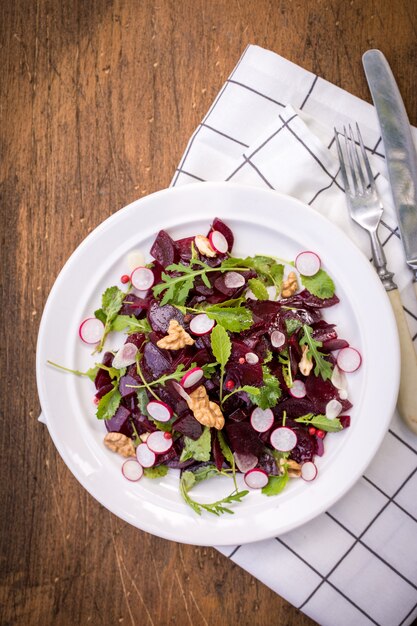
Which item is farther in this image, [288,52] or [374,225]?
[288,52]

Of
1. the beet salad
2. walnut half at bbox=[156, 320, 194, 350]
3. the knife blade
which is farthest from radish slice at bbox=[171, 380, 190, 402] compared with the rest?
the knife blade

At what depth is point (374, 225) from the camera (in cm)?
169

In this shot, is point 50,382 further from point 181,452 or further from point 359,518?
point 359,518

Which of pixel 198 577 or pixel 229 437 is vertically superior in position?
pixel 229 437

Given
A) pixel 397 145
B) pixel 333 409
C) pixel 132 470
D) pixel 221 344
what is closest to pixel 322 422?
pixel 333 409

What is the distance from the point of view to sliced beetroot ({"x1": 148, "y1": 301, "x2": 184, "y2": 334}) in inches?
64.0

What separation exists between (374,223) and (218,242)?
49 centimetres

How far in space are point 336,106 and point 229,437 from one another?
3.67 ft

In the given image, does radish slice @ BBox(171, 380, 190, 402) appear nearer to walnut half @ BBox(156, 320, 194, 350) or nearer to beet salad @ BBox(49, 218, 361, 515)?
beet salad @ BBox(49, 218, 361, 515)

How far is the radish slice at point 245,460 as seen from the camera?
1633 mm

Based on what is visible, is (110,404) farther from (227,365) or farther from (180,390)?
(227,365)

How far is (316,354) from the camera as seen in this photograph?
1.59 meters

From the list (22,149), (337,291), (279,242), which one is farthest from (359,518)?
(22,149)

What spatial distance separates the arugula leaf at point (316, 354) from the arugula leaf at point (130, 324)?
0.47m
